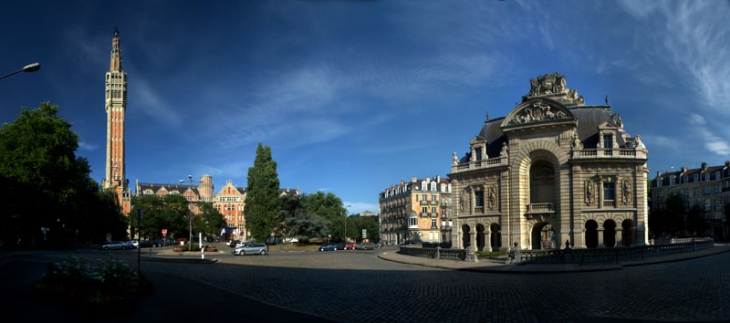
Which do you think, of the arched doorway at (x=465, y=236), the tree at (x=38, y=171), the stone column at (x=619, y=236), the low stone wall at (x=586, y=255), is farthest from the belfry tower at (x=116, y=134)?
the low stone wall at (x=586, y=255)

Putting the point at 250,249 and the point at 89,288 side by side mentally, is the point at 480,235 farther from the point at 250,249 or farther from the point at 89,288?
the point at 89,288

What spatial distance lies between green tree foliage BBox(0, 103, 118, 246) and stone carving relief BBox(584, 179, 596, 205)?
5347cm

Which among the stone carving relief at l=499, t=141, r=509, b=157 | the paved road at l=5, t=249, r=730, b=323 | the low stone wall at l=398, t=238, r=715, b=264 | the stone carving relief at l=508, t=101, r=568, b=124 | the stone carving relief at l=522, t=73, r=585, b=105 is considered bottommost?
the low stone wall at l=398, t=238, r=715, b=264

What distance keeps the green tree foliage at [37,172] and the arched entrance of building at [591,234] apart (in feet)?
178

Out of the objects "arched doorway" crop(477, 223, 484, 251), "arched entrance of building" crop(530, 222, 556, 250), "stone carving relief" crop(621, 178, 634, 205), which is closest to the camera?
"stone carving relief" crop(621, 178, 634, 205)

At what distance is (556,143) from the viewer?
48.5 metres

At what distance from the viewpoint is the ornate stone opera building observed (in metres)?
46.5

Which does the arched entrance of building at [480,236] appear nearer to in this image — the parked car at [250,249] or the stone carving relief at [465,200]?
the stone carving relief at [465,200]

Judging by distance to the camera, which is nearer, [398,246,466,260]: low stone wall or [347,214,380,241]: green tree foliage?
[398,246,466,260]: low stone wall

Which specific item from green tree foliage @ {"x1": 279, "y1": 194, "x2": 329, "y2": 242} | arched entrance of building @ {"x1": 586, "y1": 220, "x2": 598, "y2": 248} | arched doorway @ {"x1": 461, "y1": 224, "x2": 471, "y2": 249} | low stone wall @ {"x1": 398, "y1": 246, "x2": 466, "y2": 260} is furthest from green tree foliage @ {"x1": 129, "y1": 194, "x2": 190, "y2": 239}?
arched entrance of building @ {"x1": 586, "y1": 220, "x2": 598, "y2": 248}

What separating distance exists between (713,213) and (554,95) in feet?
222

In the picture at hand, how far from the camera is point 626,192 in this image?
46.2 m

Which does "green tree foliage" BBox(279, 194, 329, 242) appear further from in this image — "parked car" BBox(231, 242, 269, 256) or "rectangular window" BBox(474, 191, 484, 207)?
"rectangular window" BBox(474, 191, 484, 207)

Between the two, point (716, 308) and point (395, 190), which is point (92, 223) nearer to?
point (395, 190)
